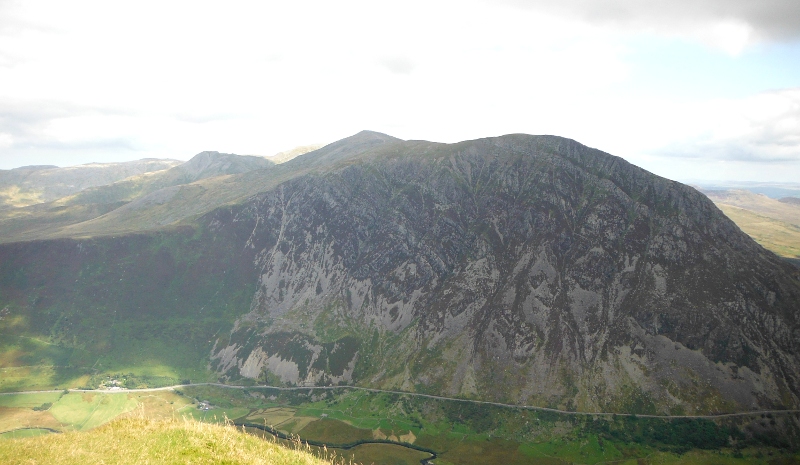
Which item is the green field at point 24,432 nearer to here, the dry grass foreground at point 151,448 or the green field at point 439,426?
the green field at point 439,426

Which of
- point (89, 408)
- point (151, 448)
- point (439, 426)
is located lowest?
point (89, 408)

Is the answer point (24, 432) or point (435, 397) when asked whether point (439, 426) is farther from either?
point (24, 432)

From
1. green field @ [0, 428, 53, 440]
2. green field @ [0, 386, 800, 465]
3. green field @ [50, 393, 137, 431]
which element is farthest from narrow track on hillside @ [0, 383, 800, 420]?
green field @ [0, 428, 53, 440]

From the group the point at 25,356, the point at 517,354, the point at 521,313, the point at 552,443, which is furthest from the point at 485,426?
the point at 25,356

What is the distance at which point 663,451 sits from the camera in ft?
447

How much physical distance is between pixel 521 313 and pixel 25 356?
229m

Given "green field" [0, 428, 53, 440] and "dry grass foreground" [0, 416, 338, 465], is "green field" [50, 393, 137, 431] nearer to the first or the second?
"green field" [0, 428, 53, 440]

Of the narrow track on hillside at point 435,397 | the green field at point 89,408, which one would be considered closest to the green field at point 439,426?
the green field at point 89,408

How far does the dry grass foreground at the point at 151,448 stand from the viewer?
24.7m

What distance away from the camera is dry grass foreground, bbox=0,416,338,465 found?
24.7 m

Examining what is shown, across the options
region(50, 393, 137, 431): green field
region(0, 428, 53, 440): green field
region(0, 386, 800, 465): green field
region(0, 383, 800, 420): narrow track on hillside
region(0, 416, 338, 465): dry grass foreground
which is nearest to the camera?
region(0, 416, 338, 465): dry grass foreground

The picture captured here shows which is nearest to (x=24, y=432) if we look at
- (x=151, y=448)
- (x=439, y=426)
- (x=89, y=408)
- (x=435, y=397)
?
(x=89, y=408)

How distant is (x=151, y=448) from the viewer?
2583 centimetres

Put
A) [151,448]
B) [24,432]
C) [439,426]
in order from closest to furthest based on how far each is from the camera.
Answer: [151,448], [24,432], [439,426]
